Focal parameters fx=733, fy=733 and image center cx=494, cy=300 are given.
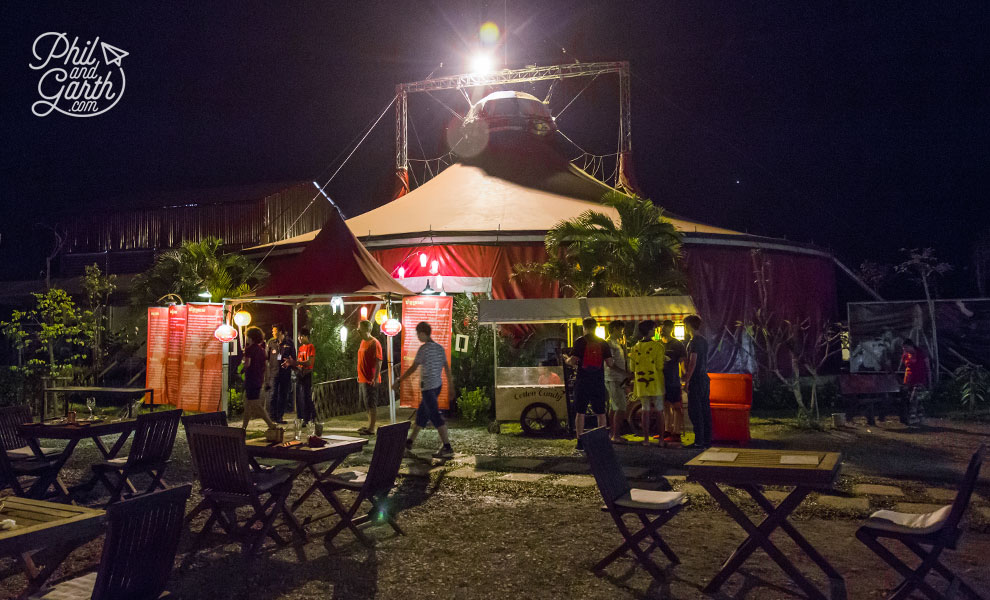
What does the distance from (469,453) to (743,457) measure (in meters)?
5.12

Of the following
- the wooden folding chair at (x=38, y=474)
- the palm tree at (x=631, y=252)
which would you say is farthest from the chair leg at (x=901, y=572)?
the palm tree at (x=631, y=252)

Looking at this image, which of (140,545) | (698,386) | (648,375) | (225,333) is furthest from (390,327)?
(140,545)

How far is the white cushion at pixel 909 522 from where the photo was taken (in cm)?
378

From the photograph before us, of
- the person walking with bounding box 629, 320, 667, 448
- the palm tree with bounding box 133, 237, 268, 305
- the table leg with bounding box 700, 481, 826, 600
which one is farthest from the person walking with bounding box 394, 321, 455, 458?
the palm tree with bounding box 133, 237, 268, 305

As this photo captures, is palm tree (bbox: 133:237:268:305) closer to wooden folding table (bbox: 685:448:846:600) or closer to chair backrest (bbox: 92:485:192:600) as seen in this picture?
chair backrest (bbox: 92:485:192:600)

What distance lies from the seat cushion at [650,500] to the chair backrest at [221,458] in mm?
2501

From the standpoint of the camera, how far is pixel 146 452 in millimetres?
6395

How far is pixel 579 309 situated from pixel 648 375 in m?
2.33

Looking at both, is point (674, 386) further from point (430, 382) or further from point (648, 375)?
point (430, 382)

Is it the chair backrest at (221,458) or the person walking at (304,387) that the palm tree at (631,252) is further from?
the chair backrest at (221,458)

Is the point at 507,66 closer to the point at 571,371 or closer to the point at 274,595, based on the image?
the point at 571,371

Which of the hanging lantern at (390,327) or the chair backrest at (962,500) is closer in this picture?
the chair backrest at (962,500)

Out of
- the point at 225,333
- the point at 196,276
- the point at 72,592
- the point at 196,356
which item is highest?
the point at 196,276

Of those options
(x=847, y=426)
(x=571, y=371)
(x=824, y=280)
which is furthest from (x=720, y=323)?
(x=571, y=371)
